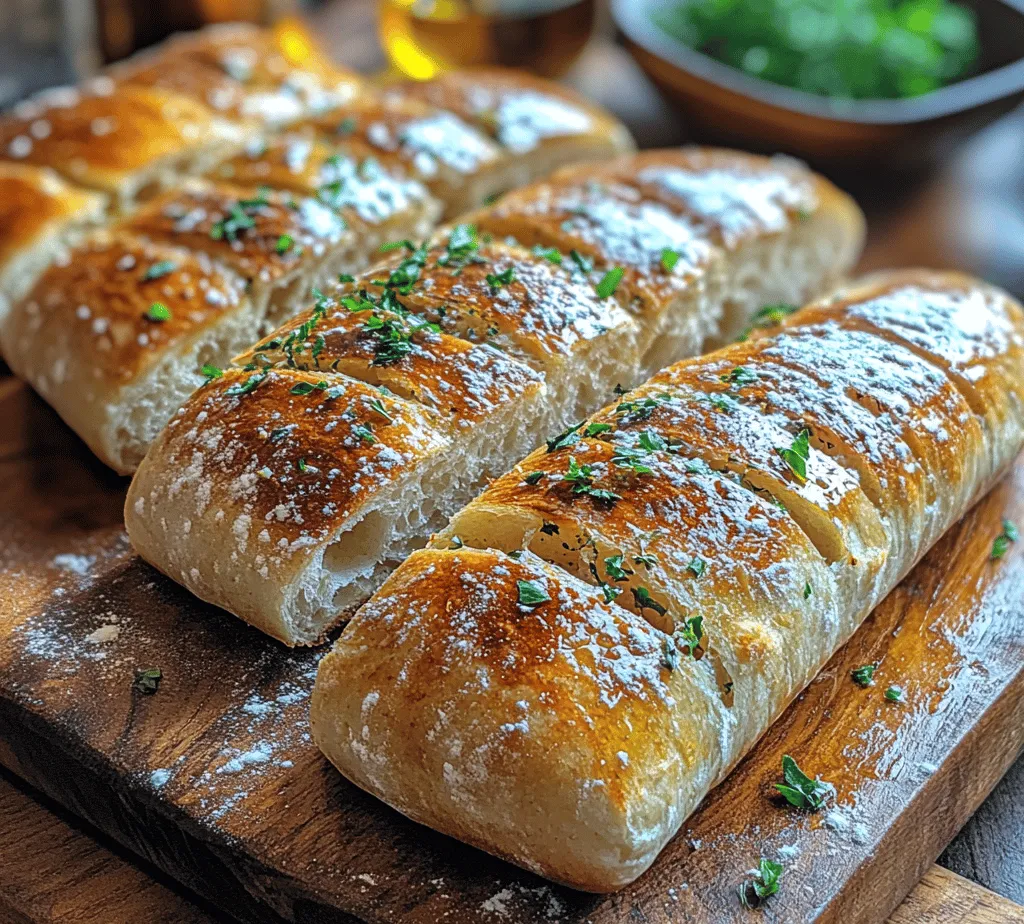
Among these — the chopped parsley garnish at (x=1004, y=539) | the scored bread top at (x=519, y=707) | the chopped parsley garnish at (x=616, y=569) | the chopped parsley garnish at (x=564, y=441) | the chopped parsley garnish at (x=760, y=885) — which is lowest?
the chopped parsley garnish at (x=760, y=885)

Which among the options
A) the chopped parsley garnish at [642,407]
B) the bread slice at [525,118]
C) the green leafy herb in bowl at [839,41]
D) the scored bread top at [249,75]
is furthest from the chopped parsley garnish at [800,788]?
the green leafy herb in bowl at [839,41]

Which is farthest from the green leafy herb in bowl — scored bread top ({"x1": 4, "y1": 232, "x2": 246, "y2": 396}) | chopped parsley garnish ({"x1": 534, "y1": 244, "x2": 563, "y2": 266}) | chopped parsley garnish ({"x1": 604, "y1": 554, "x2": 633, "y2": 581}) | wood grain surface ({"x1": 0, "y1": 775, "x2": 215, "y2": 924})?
wood grain surface ({"x1": 0, "y1": 775, "x2": 215, "y2": 924})

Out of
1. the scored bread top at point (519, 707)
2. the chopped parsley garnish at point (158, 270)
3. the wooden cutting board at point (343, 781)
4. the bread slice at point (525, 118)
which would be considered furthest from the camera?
the bread slice at point (525, 118)

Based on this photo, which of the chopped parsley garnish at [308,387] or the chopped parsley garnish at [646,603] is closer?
the chopped parsley garnish at [646,603]

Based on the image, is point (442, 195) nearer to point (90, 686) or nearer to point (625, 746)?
point (90, 686)

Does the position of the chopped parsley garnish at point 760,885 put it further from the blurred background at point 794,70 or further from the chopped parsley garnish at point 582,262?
the blurred background at point 794,70

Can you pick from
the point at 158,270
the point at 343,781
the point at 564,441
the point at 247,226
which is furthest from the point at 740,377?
the point at 158,270

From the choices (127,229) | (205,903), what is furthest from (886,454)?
(127,229)
